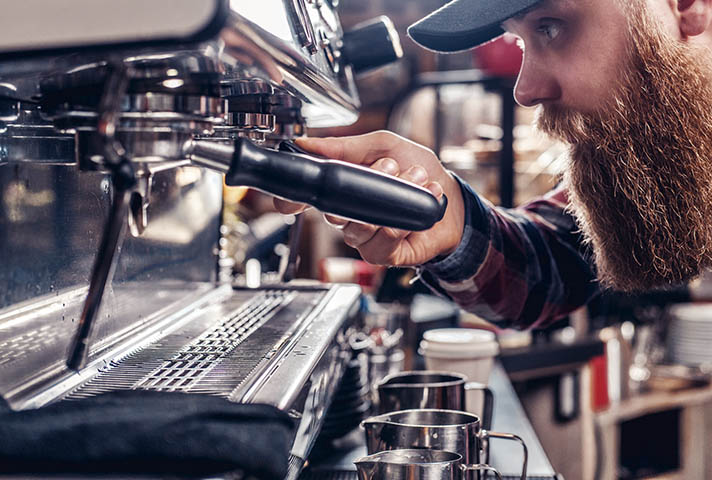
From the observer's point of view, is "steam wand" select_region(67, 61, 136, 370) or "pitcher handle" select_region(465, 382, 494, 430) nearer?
"steam wand" select_region(67, 61, 136, 370)

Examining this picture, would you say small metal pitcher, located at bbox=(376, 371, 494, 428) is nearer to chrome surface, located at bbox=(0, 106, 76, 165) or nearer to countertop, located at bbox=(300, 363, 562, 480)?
countertop, located at bbox=(300, 363, 562, 480)

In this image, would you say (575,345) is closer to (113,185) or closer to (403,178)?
(403,178)

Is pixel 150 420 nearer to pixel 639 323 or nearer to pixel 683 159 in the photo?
pixel 683 159

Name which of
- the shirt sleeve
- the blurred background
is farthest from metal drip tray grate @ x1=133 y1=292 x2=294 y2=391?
the blurred background

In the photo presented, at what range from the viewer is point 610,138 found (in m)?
1.11

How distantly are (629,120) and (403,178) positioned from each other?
1.33 ft

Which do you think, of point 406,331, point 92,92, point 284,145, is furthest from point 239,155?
point 406,331

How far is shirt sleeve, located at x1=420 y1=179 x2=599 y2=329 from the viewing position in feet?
3.96

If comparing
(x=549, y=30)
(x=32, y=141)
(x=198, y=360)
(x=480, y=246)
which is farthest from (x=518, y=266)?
(x=32, y=141)

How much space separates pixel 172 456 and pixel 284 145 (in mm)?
401

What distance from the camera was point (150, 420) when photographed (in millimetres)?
475

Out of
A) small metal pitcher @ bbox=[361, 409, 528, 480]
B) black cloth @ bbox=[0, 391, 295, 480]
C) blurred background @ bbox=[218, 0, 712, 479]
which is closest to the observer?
black cloth @ bbox=[0, 391, 295, 480]

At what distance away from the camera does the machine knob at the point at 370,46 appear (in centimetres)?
128

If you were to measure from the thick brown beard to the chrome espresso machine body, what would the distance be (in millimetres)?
405
